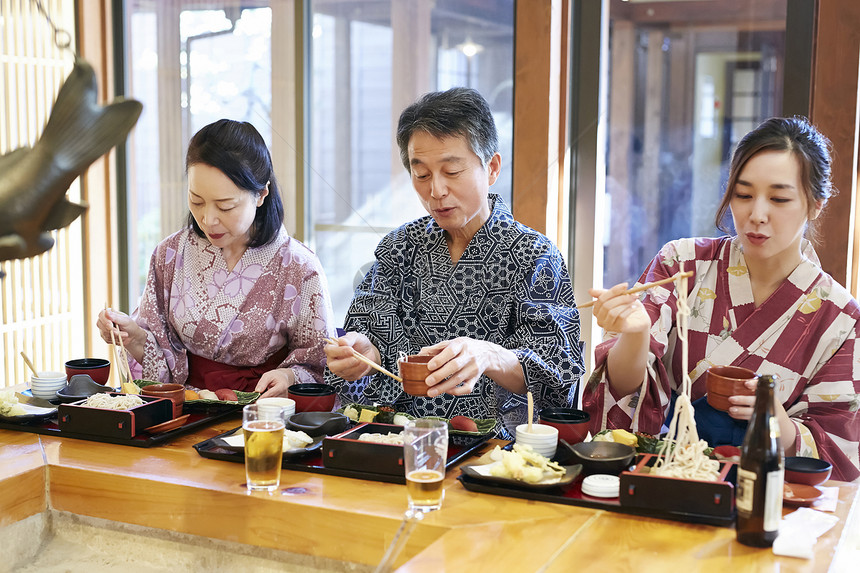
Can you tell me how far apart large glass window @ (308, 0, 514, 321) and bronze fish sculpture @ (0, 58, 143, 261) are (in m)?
3.25

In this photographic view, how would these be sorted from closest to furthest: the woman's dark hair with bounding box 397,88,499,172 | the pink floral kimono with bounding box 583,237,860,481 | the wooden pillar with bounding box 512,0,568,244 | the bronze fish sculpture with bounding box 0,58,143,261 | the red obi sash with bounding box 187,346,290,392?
the bronze fish sculpture with bounding box 0,58,143,261
the pink floral kimono with bounding box 583,237,860,481
the woman's dark hair with bounding box 397,88,499,172
the red obi sash with bounding box 187,346,290,392
the wooden pillar with bounding box 512,0,568,244

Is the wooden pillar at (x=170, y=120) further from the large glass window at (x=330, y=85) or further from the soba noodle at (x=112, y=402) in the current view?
the soba noodle at (x=112, y=402)

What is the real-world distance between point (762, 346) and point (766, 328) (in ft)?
0.17

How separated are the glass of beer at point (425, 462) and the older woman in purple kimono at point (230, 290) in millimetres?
1185

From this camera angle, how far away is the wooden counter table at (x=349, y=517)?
1.40 m

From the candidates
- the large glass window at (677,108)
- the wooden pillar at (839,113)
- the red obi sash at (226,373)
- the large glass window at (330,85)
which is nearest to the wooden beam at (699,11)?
the large glass window at (677,108)

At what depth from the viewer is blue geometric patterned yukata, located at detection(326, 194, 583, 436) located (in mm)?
2406

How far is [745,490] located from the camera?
1.42 meters

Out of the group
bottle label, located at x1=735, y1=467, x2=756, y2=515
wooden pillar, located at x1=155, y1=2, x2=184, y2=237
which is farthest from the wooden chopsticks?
wooden pillar, located at x1=155, y1=2, x2=184, y2=237

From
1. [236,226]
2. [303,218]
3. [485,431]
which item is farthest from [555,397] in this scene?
[303,218]

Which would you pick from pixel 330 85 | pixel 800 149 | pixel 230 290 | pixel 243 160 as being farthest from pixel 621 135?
pixel 230 290

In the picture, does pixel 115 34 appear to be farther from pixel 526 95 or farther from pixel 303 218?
pixel 526 95

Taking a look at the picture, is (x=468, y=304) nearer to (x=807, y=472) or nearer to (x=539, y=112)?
(x=807, y=472)

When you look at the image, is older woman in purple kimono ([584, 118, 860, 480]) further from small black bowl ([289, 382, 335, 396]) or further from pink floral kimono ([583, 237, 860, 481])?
small black bowl ([289, 382, 335, 396])
